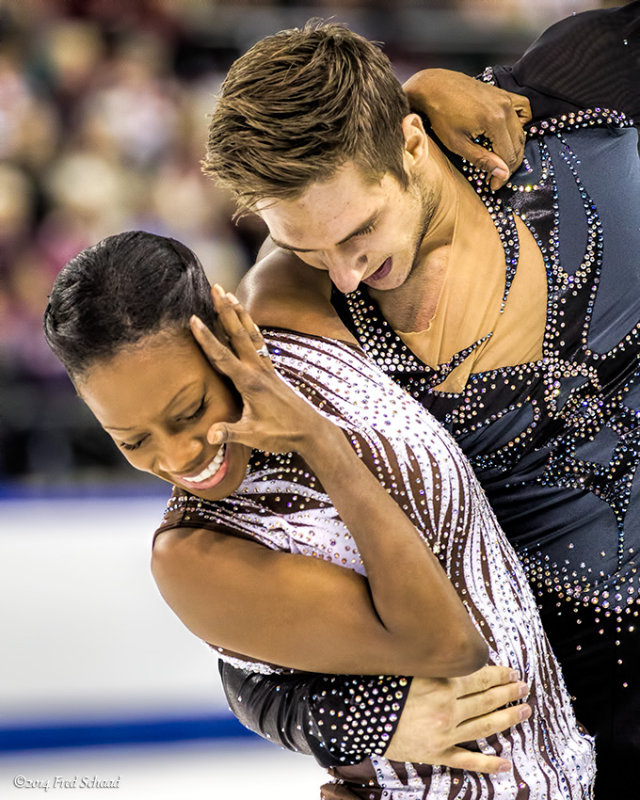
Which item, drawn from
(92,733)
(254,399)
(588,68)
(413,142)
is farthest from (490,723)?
(92,733)

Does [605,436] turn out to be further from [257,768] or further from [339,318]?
[257,768]

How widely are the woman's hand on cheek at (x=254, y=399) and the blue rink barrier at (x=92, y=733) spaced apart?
6.67ft

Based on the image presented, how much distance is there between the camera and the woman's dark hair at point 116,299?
1.29m

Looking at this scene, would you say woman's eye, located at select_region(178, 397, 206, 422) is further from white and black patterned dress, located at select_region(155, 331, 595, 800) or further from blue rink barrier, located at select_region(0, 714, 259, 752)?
blue rink barrier, located at select_region(0, 714, 259, 752)

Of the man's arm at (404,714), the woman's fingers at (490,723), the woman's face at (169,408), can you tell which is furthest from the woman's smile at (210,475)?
the woman's fingers at (490,723)

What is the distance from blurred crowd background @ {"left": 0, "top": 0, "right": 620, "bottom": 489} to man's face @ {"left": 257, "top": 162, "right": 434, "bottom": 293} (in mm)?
2230

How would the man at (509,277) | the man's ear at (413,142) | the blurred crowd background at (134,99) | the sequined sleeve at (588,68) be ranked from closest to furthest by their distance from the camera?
the man at (509,277) < the man's ear at (413,142) < the sequined sleeve at (588,68) < the blurred crowd background at (134,99)

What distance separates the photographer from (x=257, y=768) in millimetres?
3012

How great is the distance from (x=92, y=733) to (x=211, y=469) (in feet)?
6.56

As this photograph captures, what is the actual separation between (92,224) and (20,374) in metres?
0.62

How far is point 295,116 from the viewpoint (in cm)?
149

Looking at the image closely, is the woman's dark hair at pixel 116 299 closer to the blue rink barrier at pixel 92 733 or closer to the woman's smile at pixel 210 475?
the woman's smile at pixel 210 475

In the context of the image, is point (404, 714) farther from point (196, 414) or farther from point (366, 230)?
point (366, 230)

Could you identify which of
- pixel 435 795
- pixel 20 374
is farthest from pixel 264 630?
pixel 20 374
